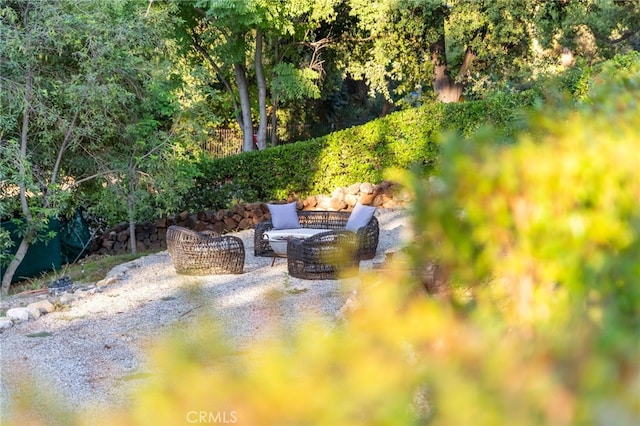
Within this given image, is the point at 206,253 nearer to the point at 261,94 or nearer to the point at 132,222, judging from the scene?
the point at 132,222

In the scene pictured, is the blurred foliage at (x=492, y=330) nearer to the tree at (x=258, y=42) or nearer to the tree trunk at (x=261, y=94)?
the tree at (x=258, y=42)

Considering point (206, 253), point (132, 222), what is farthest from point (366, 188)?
point (206, 253)

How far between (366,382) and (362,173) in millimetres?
11772

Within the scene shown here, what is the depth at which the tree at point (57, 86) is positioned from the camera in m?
8.09

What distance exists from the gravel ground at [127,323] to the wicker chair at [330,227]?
11.6 inches

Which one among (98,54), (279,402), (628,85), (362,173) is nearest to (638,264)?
(279,402)

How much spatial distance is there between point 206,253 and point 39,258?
131 inches

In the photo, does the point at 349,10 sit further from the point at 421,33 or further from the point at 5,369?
the point at 5,369

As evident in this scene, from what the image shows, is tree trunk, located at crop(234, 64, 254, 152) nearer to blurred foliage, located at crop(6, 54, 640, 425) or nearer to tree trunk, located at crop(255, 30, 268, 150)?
tree trunk, located at crop(255, 30, 268, 150)

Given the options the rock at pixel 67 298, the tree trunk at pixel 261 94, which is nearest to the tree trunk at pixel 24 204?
the rock at pixel 67 298

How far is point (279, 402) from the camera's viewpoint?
1087 millimetres

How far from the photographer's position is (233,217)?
1220cm

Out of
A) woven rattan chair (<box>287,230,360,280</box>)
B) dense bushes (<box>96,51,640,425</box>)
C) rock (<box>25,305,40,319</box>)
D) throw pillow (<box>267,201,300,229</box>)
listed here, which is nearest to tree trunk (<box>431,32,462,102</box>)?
throw pillow (<box>267,201,300,229</box>)

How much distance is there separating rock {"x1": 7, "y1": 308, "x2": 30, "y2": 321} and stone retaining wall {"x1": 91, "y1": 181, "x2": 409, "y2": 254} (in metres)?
5.26
